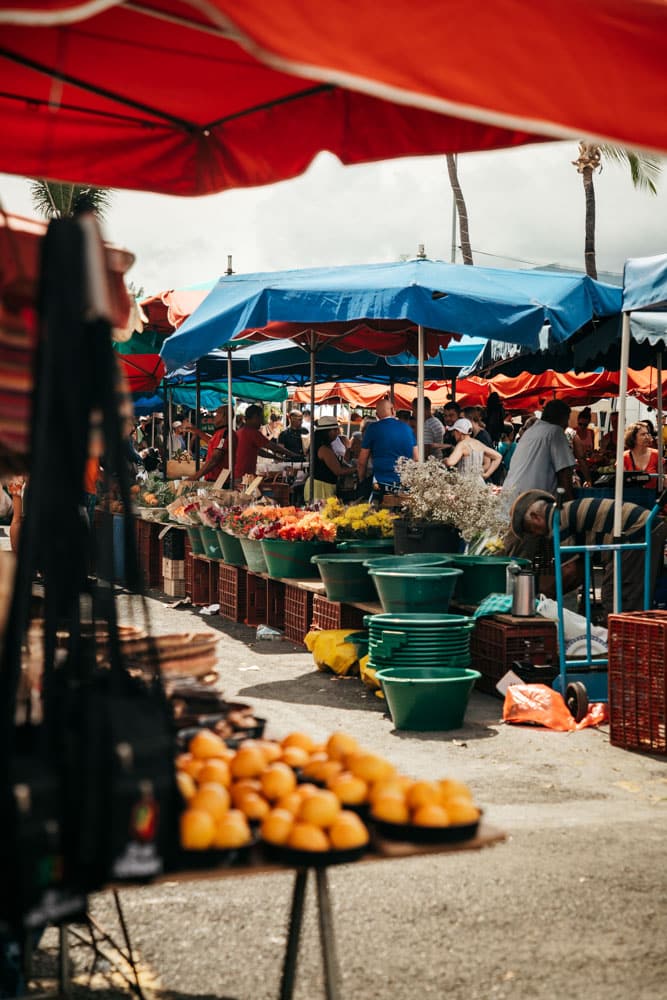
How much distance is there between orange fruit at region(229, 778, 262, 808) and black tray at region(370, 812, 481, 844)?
350 millimetres

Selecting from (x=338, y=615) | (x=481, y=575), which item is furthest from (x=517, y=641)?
(x=338, y=615)

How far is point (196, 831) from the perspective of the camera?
2.73 m

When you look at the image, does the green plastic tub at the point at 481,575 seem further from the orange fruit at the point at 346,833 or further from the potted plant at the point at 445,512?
the orange fruit at the point at 346,833

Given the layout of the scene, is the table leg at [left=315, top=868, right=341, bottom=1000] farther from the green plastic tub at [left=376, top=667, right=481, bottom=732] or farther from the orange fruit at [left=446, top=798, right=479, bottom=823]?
the green plastic tub at [left=376, top=667, right=481, bottom=732]

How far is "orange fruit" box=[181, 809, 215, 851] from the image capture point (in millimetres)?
2713

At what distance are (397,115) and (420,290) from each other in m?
5.34

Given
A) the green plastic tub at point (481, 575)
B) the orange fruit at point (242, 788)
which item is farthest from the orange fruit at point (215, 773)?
the green plastic tub at point (481, 575)

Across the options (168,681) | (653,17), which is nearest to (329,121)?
(653,17)

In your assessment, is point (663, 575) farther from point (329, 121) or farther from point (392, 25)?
point (392, 25)

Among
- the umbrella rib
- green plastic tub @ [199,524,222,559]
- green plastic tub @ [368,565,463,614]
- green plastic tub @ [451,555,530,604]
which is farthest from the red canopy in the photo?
green plastic tub @ [199,524,222,559]

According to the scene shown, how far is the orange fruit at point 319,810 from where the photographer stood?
2893 mm

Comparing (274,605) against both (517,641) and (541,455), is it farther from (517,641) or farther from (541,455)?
(517,641)

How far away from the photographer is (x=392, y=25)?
8.53 ft

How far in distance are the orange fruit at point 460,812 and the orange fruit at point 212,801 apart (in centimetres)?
58
